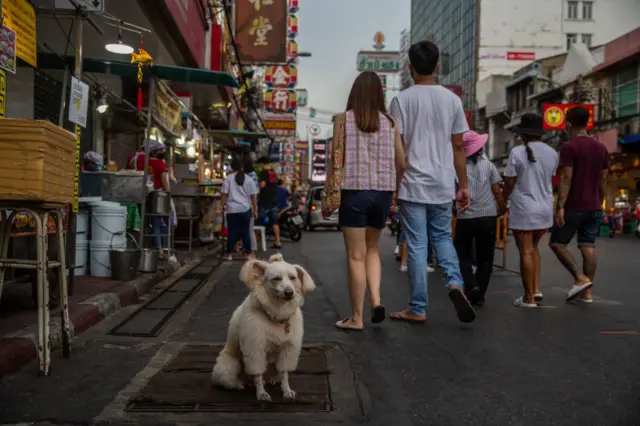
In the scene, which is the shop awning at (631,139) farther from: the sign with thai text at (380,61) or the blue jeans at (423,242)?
the sign with thai text at (380,61)

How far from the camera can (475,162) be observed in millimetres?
6867

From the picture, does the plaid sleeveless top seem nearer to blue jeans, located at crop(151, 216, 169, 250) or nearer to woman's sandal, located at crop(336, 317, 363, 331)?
woman's sandal, located at crop(336, 317, 363, 331)

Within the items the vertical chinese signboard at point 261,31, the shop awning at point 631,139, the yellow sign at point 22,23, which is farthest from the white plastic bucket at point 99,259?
the shop awning at point 631,139

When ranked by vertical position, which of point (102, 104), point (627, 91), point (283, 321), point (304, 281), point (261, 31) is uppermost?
point (627, 91)

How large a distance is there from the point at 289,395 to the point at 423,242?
240 centimetres

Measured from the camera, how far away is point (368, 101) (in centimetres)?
509

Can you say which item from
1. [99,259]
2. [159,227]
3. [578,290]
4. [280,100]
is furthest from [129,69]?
[280,100]

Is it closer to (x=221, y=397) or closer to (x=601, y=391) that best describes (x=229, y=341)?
(x=221, y=397)

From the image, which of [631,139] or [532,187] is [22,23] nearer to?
[532,187]

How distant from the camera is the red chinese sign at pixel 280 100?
109 feet

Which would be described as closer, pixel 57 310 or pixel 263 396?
pixel 263 396

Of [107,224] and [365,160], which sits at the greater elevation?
[365,160]

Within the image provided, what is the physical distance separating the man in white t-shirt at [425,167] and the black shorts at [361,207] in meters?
0.35

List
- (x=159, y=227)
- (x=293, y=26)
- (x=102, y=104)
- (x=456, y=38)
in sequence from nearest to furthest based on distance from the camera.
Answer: (x=159, y=227)
(x=102, y=104)
(x=293, y=26)
(x=456, y=38)
